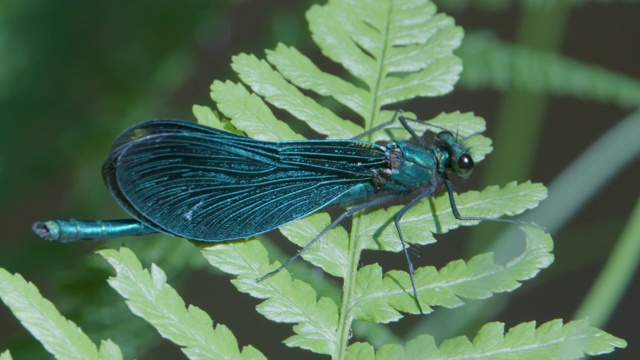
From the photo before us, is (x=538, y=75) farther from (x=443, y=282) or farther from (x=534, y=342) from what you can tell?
(x=534, y=342)

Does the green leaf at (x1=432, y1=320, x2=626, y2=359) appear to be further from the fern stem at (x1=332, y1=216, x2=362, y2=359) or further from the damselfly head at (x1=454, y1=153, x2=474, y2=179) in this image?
the damselfly head at (x1=454, y1=153, x2=474, y2=179)

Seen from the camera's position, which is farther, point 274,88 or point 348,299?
point 274,88

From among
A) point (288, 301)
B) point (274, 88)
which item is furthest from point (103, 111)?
point (288, 301)

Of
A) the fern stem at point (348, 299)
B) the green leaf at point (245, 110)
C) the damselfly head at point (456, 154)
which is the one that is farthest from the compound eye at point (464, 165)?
the green leaf at point (245, 110)

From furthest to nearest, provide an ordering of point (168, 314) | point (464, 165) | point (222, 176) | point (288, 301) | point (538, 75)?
point (538, 75) < point (464, 165) < point (222, 176) < point (288, 301) < point (168, 314)

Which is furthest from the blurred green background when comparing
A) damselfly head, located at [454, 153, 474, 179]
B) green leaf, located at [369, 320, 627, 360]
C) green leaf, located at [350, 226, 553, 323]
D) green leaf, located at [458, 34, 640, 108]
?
green leaf, located at [369, 320, 627, 360]

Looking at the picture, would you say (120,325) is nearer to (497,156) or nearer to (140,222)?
(140,222)

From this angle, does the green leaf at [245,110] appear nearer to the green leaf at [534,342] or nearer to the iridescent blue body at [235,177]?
the iridescent blue body at [235,177]

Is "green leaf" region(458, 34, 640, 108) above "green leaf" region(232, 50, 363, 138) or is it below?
below
